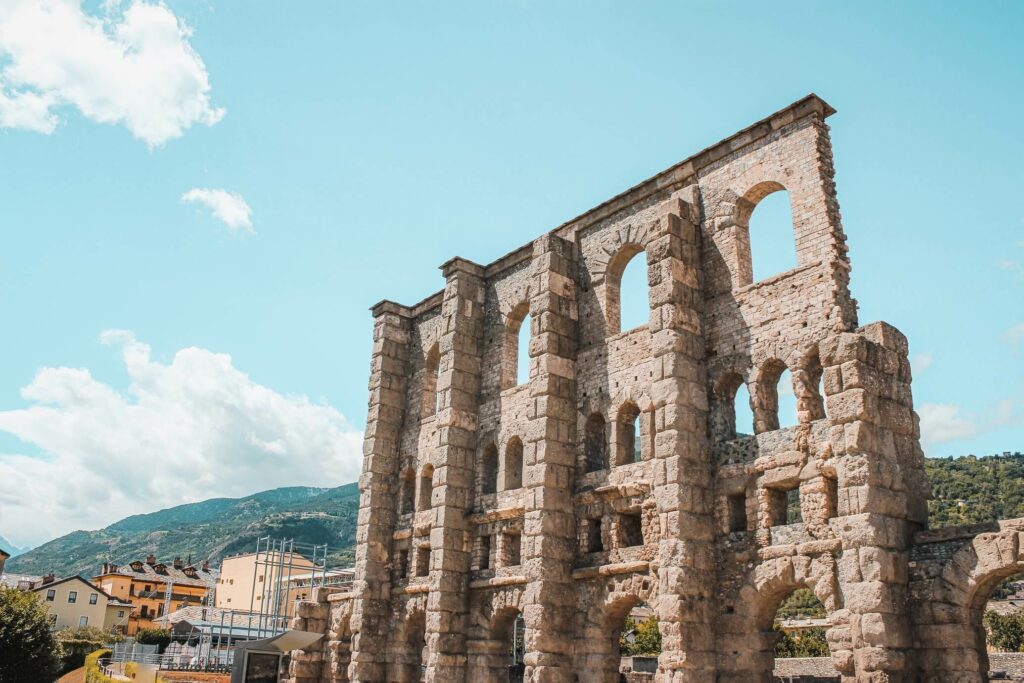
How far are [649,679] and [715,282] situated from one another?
10447 mm

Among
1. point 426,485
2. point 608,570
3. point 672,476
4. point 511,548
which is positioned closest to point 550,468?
point 608,570

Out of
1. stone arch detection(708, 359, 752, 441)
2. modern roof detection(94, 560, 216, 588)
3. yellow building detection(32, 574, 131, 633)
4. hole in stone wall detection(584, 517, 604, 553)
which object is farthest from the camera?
modern roof detection(94, 560, 216, 588)

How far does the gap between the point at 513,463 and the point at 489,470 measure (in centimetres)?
111

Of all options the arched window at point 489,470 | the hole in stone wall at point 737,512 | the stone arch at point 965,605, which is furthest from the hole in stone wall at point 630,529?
the stone arch at point 965,605

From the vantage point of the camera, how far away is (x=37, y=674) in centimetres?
2594

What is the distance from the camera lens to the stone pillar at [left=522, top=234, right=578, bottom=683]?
1845 cm

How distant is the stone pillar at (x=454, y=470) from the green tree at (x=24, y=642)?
13.2 metres

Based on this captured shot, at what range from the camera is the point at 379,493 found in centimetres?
2575

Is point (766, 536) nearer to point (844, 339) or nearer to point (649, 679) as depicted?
point (844, 339)

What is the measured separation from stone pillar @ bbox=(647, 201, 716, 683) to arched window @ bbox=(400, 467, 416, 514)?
10.4 meters

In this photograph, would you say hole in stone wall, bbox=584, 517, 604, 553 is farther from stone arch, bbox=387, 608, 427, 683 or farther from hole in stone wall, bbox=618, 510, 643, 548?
stone arch, bbox=387, 608, 427, 683

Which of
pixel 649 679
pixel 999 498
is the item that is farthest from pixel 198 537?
pixel 649 679

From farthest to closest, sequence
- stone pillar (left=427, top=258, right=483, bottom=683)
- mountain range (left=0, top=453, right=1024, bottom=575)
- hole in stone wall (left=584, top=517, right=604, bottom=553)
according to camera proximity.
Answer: mountain range (left=0, top=453, right=1024, bottom=575)
stone pillar (left=427, top=258, right=483, bottom=683)
hole in stone wall (left=584, top=517, right=604, bottom=553)

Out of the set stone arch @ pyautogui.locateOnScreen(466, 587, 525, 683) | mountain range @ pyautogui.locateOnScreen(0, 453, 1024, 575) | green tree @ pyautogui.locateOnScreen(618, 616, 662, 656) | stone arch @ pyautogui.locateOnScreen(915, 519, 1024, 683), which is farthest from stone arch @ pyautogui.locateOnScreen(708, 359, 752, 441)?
green tree @ pyautogui.locateOnScreen(618, 616, 662, 656)
